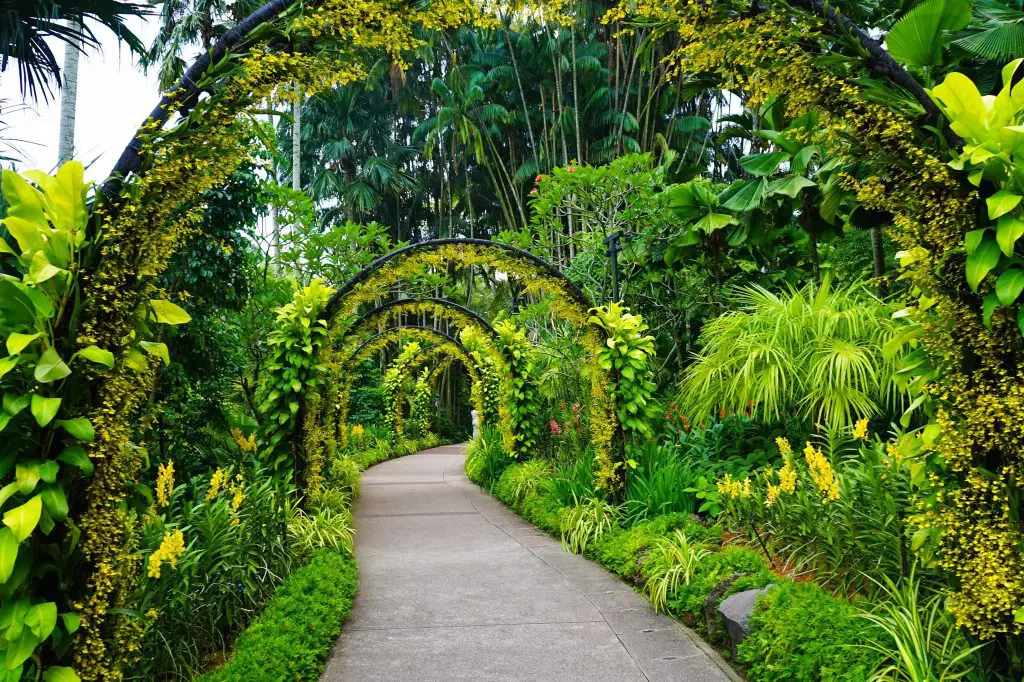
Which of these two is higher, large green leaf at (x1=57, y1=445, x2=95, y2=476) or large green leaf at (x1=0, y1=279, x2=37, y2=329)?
large green leaf at (x1=0, y1=279, x2=37, y2=329)

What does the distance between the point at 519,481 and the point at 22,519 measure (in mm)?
6787

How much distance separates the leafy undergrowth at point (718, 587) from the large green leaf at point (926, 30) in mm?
2326

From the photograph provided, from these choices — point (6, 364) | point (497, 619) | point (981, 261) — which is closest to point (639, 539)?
point (497, 619)

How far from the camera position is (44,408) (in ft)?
6.42

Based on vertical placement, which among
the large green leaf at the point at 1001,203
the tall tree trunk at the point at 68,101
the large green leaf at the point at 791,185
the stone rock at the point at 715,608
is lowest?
the stone rock at the point at 715,608

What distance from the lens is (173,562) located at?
262cm

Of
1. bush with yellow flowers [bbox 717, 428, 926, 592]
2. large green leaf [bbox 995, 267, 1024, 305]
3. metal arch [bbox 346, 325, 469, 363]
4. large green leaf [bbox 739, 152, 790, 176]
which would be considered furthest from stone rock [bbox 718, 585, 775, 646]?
metal arch [bbox 346, 325, 469, 363]

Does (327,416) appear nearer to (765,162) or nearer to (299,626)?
(299,626)

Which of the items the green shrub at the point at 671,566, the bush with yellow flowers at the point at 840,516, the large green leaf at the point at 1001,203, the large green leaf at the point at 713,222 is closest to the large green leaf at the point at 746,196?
the large green leaf at the point at 713,222

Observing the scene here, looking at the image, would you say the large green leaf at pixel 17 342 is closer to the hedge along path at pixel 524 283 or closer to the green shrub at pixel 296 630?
the green shrub at pixel 296 630

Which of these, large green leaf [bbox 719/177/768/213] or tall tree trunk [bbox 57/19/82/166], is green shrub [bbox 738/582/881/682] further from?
tall tree trunk [bbox 57/19/82/166]

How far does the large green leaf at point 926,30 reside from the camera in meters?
2.48

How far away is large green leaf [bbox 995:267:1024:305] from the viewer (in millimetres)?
2084

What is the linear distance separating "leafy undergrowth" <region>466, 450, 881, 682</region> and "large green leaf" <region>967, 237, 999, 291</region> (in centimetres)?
150
